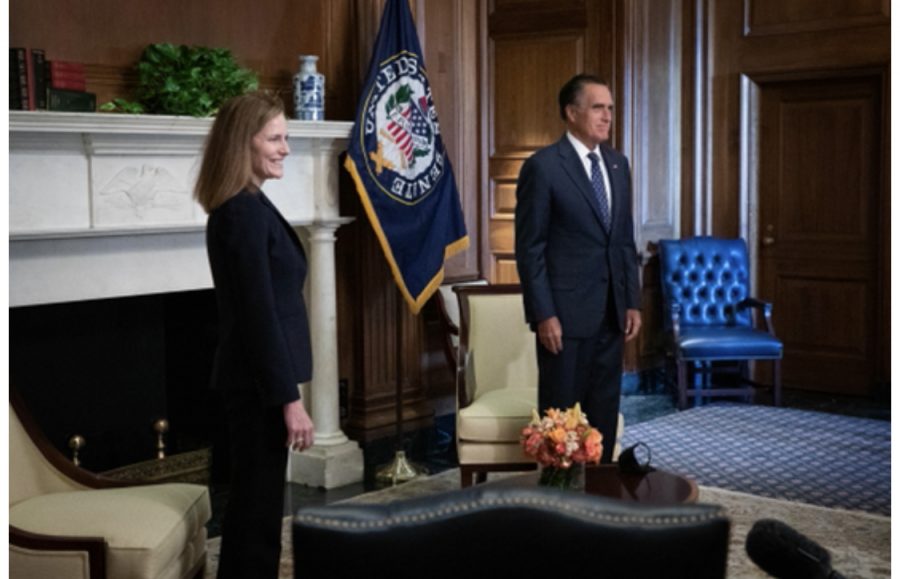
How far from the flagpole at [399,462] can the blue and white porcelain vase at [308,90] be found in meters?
0.94

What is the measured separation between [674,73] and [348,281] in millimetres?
3202

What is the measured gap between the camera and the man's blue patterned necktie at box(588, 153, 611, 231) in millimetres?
4754

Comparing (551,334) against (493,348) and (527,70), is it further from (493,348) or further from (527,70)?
(527,70)

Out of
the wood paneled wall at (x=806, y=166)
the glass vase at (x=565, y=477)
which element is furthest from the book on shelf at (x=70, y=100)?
the wood paneled wall at (x=806, y=166)

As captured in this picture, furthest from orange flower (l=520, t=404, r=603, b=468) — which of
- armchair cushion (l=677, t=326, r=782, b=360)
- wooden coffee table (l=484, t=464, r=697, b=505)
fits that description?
armchair cushion (l=677, t=326, r=782, b=360)

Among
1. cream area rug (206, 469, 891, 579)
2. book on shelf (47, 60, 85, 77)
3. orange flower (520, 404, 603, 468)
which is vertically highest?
book on shelf (47, 60, 85, 77)

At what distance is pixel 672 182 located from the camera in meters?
8.38

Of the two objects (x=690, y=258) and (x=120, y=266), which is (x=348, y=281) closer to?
(x=120, y=266)

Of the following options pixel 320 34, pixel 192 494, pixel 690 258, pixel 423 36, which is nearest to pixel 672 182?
pixel 690 258

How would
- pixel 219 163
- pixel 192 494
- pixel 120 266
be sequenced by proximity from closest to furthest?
pixel 219 163 → pixel 192 494 → pixel 120 266

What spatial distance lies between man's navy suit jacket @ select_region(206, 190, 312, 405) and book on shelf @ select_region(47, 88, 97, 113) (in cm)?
165

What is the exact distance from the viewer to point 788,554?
5.23 feet

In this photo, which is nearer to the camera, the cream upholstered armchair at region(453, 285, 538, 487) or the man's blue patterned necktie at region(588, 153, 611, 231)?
the man's blue patterned necktie at region(588, 153, 611, 231)

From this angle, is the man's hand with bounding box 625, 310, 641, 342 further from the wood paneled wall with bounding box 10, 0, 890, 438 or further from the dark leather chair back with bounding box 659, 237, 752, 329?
the dark leather chair back with bounding box 659, 237, 752, 329
